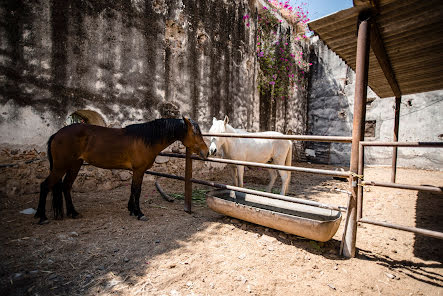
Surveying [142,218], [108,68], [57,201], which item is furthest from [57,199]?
[108,68]

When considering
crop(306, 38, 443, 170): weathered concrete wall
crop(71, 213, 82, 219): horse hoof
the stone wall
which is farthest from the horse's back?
crop(306, 38, 443, 170): weathered concrete wall

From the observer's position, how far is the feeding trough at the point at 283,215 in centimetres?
215

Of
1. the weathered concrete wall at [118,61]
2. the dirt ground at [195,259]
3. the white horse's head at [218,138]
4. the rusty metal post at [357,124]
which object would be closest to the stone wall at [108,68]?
the weathered concrete wall at [118,61]

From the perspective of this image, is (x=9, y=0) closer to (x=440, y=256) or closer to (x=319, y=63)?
(x=440, y=256)

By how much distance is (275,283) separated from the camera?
182 centimetres

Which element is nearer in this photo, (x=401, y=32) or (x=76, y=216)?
(x=401, y=32)

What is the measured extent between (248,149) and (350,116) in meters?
8.98

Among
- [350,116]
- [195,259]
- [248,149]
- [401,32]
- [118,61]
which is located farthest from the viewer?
[350,116]

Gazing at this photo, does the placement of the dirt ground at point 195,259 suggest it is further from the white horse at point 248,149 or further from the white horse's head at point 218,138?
the white horse at point 248,149

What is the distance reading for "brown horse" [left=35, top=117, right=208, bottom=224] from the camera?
9.54 ft

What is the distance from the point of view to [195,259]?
2.13 meters

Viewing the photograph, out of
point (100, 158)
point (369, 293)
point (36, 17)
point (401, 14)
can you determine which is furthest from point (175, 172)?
point (401, 14)

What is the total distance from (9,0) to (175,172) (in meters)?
4.80

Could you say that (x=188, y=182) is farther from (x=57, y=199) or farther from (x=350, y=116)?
(x=350, y=116)
